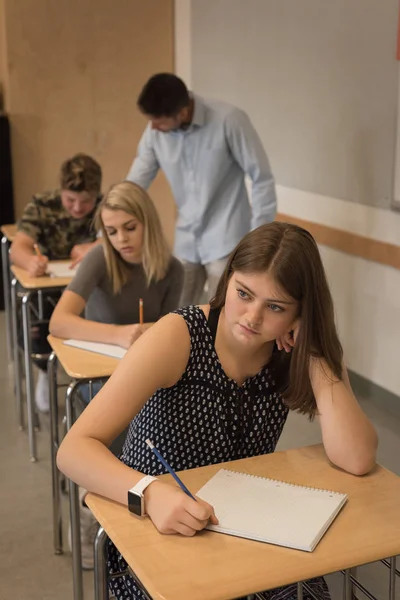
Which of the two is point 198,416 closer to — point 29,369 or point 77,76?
Result: point 29,369

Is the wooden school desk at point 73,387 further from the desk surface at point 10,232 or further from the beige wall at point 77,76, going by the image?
the beige wall at point 77,76

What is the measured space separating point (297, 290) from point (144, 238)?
1.27 metres

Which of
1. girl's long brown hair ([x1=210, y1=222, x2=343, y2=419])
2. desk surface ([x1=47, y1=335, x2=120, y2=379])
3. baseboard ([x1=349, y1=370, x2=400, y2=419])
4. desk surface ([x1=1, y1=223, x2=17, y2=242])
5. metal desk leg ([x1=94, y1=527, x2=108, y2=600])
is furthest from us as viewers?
desk surface ([x1=1, y1=223, x2=17, y2=242])

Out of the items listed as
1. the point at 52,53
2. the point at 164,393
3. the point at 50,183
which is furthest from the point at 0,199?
the point at 164,393

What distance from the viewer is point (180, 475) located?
162cm

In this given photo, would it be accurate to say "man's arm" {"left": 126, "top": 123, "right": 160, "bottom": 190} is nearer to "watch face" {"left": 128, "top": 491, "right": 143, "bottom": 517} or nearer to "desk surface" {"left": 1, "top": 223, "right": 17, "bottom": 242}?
"desk surface" {"left": 1, "top": 223, "right": 17, "bottom": 242}

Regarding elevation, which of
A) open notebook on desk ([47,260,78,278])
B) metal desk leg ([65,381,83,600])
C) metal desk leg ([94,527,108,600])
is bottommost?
metal desk leg ([65,381,83,600])

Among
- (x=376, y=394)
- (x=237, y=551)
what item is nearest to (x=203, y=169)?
(x=376, y=394)

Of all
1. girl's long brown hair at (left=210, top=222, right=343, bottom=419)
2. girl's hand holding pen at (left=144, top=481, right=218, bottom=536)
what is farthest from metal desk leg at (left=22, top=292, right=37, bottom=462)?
girl's hand holding pen at (left=144, top=481, right=218, bottom=536)

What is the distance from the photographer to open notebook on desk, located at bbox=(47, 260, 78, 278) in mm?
3475

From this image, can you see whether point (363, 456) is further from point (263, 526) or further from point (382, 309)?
point (382, 309)

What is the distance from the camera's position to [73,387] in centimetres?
240

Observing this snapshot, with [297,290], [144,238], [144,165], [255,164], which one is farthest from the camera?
[144,165]

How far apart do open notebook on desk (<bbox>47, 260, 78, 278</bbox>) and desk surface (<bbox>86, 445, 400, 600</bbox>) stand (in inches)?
78.1
